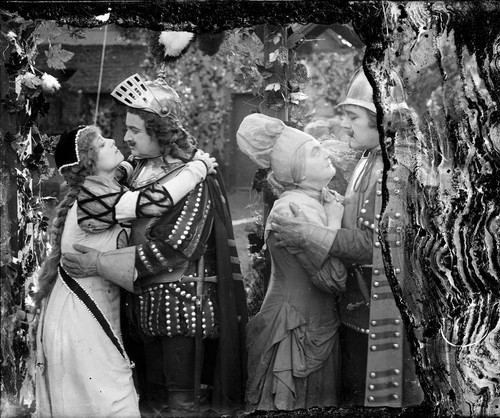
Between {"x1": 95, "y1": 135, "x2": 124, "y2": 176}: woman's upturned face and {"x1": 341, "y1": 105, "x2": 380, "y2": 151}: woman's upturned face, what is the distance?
1.10 metres

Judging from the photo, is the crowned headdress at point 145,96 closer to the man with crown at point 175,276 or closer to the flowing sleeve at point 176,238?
the man with crown at point 175,276

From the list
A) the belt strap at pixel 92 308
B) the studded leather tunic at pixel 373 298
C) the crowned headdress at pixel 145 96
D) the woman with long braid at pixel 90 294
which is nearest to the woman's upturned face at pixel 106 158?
the woman with long braid at pixel 90 294

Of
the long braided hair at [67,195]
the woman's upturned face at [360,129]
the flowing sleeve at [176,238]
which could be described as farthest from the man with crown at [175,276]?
the woman's upturned face at [360,129]

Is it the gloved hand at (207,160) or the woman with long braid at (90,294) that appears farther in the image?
the gloved hand at (207,160)

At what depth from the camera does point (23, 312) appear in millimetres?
5273

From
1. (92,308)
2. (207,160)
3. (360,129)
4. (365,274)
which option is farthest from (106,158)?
(365,274)

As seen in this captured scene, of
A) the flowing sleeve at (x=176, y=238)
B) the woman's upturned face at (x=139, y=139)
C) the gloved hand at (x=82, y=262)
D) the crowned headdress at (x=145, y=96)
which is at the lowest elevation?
the gloved hand at (x=82, y=262)

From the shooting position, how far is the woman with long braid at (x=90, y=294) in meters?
5.16

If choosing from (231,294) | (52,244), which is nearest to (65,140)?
(52,244)

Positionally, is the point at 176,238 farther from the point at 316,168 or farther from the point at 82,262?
the point at 316,168

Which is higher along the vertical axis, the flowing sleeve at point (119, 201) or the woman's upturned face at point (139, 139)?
the woman's upturned face at point (139, 139)

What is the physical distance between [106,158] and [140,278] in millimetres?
576

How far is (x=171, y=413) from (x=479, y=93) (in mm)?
2053

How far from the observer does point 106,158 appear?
5.18m
